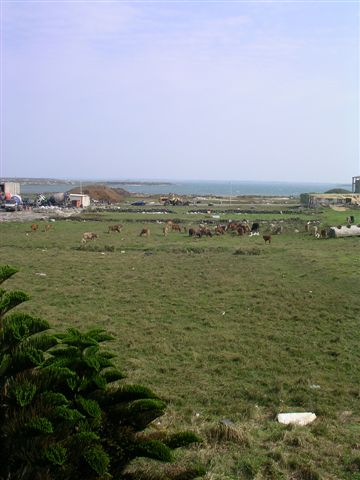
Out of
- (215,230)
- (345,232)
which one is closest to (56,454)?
(345,232)

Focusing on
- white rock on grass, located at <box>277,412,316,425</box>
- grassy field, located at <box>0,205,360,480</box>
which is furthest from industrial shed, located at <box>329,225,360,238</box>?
white rock on grass, located at <box>277,412,316,425</box>

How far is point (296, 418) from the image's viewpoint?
23.7ft

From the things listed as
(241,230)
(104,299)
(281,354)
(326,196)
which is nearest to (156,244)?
(241,230)

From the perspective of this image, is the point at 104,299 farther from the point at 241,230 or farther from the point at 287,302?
the point at 241,230

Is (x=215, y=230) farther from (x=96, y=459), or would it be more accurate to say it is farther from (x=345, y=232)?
(x=96, y=459)

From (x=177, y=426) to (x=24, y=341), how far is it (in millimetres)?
3084

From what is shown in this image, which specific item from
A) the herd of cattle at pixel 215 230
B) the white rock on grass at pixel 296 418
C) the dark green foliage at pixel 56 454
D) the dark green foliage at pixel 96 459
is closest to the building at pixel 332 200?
the herd of cattle at pixel 215 230

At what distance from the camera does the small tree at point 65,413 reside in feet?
12.1

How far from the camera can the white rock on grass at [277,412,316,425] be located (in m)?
7.11

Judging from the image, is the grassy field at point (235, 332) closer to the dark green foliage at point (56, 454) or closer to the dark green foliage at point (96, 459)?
the dark green foliage at point (96, 459)

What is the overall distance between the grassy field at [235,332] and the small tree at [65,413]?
4.39 ft

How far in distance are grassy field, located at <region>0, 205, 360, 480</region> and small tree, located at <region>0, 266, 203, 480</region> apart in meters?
1.34

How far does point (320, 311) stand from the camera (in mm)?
12922

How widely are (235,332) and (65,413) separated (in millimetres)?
7973
